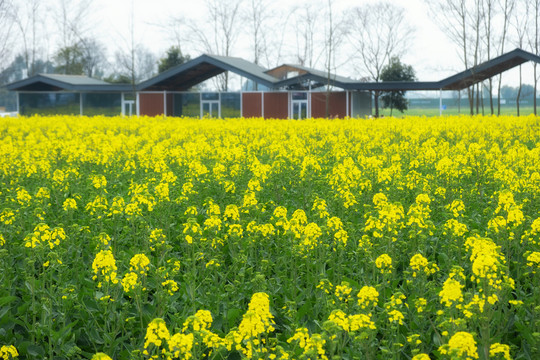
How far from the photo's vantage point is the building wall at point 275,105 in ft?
121

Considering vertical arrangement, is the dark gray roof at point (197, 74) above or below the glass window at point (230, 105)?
above

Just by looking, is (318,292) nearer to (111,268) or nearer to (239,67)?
(111,268)

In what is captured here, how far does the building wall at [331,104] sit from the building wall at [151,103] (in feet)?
31.7

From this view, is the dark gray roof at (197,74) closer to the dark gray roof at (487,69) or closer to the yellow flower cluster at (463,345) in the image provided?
the dark gray roof at (487,69)

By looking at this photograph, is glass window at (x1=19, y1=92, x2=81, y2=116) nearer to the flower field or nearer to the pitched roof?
the pitched roof

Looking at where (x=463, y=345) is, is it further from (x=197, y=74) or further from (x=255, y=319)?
(x=197, y=74)

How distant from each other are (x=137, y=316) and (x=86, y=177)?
539 cm

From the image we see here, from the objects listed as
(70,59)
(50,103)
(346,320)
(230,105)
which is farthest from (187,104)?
(346,320)

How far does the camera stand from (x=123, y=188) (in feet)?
29.3

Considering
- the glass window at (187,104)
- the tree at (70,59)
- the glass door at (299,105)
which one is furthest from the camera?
the tree at (70,59)

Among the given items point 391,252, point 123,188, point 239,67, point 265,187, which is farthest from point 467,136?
point 239,67

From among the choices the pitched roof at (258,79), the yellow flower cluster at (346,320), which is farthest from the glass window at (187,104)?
the yellow flower cluster at (346,320)

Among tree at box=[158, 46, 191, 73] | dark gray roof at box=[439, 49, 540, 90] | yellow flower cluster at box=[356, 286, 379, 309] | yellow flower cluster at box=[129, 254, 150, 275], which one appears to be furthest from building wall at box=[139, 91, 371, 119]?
yellow flower cluster at box=[356, 286, 379, 309]

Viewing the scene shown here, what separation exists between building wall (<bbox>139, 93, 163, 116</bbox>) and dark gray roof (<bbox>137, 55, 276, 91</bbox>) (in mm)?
448
